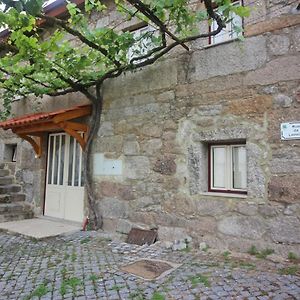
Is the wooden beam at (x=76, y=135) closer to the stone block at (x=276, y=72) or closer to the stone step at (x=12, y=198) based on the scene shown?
the stone step at (x=12, y=198)

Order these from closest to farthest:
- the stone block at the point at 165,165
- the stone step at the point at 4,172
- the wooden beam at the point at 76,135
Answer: the stone block at the point at 165,165
the wooden beam at the point at 76,135
the stone step at the point at 4,172

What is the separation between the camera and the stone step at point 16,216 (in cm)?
622

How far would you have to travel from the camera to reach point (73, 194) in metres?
6.06

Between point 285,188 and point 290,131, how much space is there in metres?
0.64

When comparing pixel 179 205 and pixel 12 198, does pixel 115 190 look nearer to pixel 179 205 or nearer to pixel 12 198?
pixel 179 205

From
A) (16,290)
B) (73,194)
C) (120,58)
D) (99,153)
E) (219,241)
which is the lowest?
(16,290)

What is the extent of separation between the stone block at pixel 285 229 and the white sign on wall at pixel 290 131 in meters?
0.89

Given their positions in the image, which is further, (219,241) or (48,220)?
(48,220)

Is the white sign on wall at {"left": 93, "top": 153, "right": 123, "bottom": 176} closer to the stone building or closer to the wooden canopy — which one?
the stone building

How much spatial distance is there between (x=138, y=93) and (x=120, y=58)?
0.60 m

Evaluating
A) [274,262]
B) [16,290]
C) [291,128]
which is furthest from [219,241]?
[16,290]

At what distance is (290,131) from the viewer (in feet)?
11.6

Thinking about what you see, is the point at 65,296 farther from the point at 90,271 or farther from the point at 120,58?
the point at 120,58

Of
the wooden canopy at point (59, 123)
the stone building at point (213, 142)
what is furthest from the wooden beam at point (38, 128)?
the stone building at point (213, 142)
